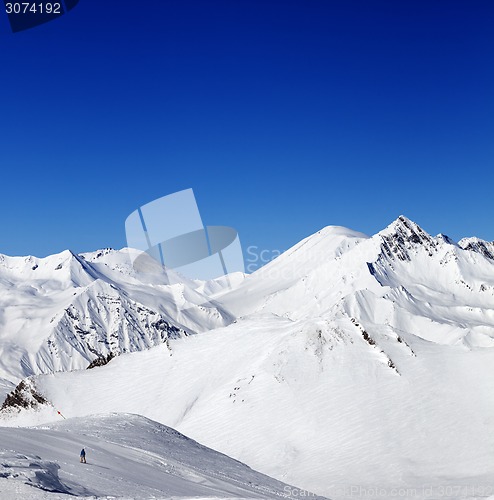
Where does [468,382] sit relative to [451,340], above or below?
below

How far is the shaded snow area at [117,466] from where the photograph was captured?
19484 mm

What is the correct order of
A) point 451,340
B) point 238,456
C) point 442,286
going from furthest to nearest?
point 442,286, point 451,340, point 238,456

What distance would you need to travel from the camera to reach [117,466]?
92.6ft

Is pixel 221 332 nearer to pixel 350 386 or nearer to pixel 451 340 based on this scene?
pixel 350 386

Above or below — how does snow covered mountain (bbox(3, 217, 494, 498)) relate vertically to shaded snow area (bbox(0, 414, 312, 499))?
above

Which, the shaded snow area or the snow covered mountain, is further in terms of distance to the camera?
the snow covered mountain

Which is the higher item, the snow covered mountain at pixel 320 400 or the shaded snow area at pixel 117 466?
the snow covered mountain at pixel 320 400

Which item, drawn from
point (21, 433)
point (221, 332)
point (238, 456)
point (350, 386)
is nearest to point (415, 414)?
→ point (350, 386)

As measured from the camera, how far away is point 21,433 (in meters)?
30.3

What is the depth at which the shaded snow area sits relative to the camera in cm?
1948

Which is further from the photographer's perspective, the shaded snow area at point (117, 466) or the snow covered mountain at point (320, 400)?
the snow covered mountain at point (320, 400)

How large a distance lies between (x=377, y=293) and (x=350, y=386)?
106 metres

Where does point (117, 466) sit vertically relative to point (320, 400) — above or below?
below

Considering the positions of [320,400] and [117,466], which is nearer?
[117,466]
